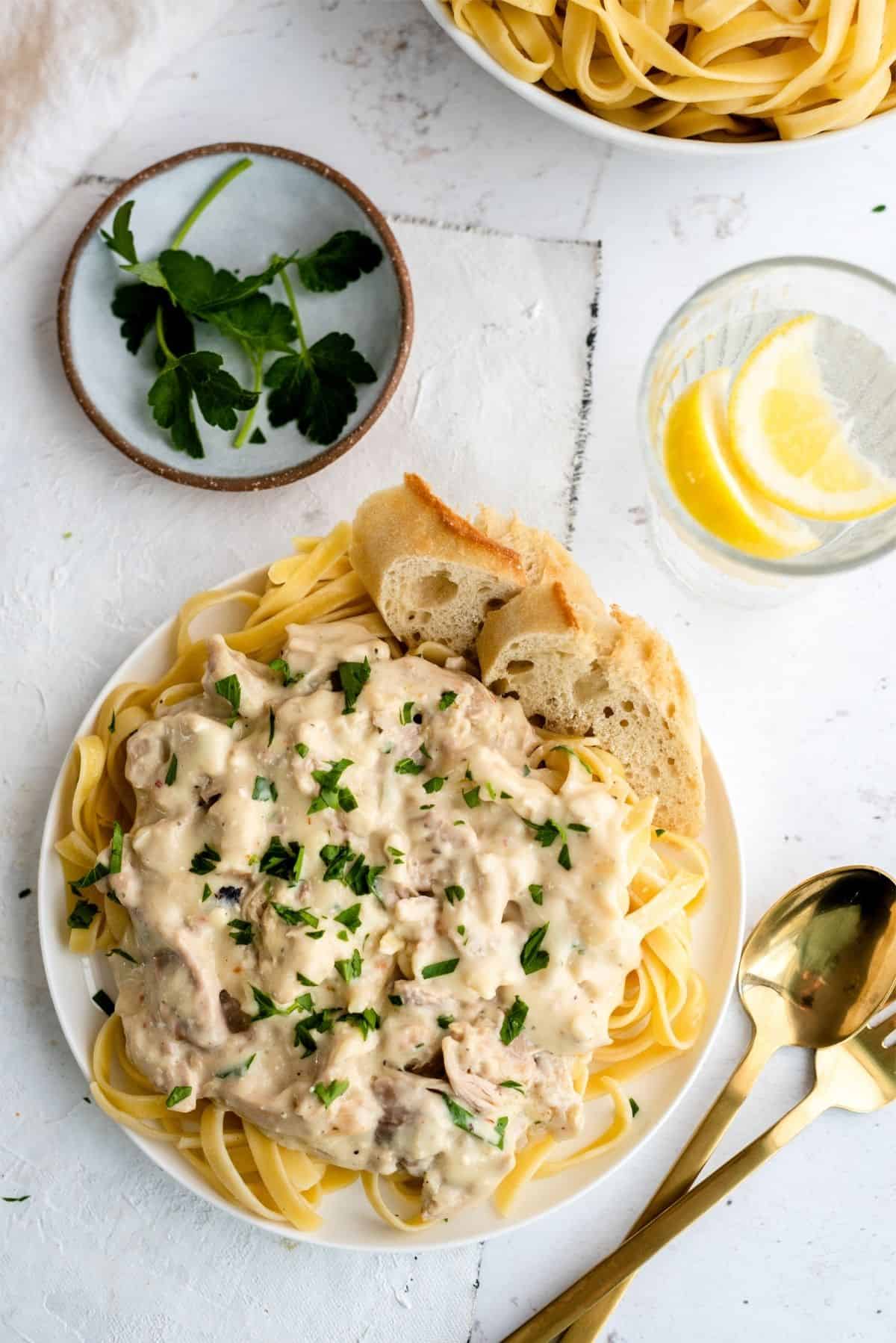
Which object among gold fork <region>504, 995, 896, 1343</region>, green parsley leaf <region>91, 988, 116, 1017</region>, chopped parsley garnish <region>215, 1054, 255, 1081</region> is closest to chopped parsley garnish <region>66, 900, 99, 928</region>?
green parsley leaf <region>91, 988, 116, 1017</region>

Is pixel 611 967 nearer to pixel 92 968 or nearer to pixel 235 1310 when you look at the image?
pixel 92 968

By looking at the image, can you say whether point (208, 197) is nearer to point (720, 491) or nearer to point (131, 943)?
point (720, 491)

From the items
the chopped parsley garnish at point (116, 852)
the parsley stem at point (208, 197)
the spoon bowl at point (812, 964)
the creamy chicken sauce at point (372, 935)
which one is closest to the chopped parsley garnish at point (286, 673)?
the creamy chicken sauce at point (372, 935)

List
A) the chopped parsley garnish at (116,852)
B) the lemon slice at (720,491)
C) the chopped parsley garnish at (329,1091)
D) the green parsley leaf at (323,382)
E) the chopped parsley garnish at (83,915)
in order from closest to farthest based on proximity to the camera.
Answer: the chopped parsley garnish at (329,1091) → the chopped parsley garnish at (116,852) → the chopped parsley garnish at (83,915) → the lemon slice at (720,491) → the green parsley leaf at (323,382)

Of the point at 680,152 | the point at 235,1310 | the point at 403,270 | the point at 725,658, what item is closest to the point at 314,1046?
the point at 235,1310

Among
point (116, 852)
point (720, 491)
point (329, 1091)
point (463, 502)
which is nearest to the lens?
point (329, 1091)

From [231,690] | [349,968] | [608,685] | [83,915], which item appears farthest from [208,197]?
[349,968]

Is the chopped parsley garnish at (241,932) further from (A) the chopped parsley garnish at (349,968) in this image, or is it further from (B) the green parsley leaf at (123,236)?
(B) the green parsley leaf at (123,236)
